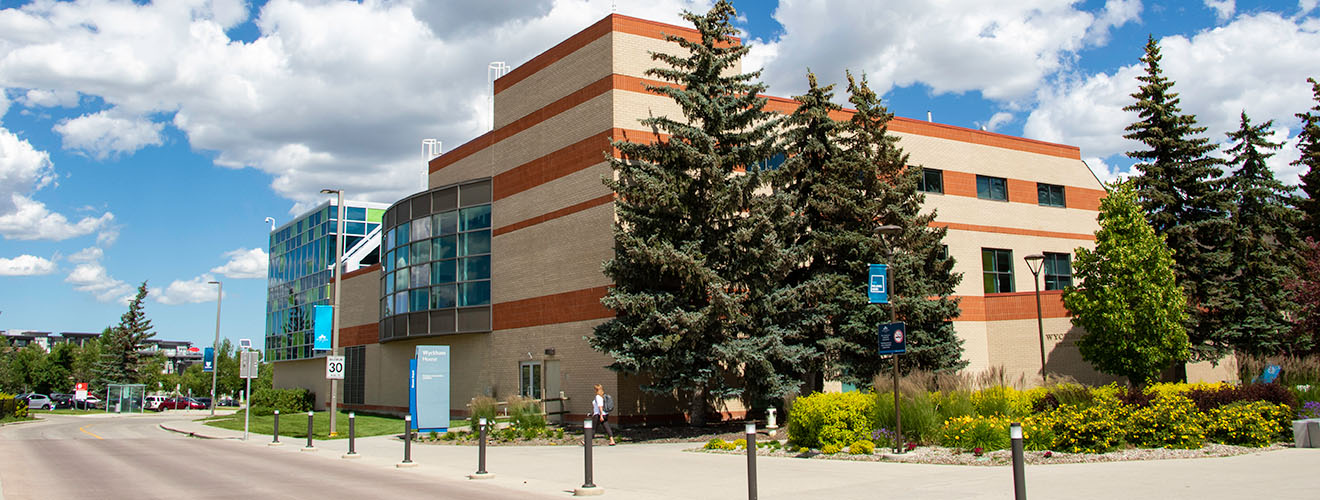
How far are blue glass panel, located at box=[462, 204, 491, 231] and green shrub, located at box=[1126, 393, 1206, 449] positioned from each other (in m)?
22.4

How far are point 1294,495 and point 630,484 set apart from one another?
829 centimetres

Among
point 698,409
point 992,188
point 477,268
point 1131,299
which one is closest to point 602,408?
point 698,409

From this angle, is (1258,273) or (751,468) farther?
(1258,273)

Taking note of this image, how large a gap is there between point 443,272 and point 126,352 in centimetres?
5594

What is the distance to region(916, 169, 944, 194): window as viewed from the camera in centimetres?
3259

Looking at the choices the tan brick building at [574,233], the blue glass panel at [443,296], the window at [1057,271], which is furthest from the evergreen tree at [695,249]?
the window at [1057,271]

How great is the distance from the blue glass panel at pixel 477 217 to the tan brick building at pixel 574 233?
105 millimetres

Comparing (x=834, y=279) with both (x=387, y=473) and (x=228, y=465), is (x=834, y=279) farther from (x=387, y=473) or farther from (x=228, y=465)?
(x=228, y=465)

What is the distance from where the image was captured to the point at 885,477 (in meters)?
12.4

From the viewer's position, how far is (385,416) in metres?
37.3

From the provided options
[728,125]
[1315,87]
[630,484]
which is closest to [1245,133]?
[1315,87]

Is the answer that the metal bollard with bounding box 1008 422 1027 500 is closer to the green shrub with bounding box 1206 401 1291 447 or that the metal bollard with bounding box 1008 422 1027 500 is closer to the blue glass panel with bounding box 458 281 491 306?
the green shrub with bounding box 1206 401 1291 447

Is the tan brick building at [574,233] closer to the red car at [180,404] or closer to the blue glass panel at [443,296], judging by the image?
the blue glass panel at [443,296]

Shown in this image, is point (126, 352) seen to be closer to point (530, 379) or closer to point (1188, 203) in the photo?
point (530, 379)
